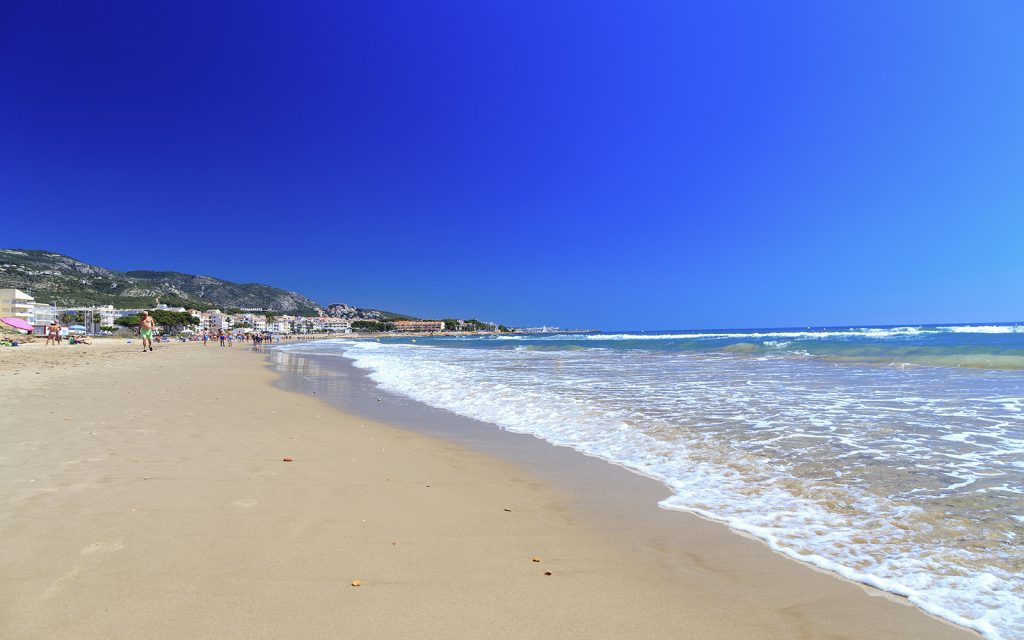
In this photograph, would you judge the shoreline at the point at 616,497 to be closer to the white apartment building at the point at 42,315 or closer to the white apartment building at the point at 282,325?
the white apartment building at the point at 42,315

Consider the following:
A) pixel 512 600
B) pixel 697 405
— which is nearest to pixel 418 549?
pixel 512 600

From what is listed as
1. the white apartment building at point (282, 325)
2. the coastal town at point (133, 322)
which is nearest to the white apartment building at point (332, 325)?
the coastal town at point (133, 322)

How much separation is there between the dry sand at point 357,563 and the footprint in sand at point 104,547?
2cm

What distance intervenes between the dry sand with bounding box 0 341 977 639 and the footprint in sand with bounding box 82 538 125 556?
15mm

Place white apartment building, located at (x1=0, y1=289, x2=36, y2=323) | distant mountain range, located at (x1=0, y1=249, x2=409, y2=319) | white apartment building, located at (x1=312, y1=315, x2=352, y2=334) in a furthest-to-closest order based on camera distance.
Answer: white apartment building, located at (x1=312, y1=315, x2=352, y2=334), distant mountain range, located at (x1=0, y1=249, x2=409, y2=319), white apartment building, located at (x1=0, y1=289, x2=36, y2=323)

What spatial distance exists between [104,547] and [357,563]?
1.42m

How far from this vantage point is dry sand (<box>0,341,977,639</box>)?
2.23 meters

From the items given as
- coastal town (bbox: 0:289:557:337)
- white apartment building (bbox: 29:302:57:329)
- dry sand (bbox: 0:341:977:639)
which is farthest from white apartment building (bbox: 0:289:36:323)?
dry sand (bbox: 0:341:977:639)

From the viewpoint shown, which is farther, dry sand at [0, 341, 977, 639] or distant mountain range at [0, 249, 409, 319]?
distant mountain range at [0, 249, 409, 319]

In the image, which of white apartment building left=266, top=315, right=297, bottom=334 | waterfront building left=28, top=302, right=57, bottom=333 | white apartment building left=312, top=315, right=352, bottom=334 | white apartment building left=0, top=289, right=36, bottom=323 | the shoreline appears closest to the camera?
the shoreline

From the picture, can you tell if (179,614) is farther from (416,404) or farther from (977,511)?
(416,404)

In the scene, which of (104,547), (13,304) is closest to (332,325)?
(13,304)

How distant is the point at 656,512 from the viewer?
3924mm

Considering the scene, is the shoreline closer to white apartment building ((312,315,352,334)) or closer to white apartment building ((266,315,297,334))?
white apartment building ((266,315,297,334))
